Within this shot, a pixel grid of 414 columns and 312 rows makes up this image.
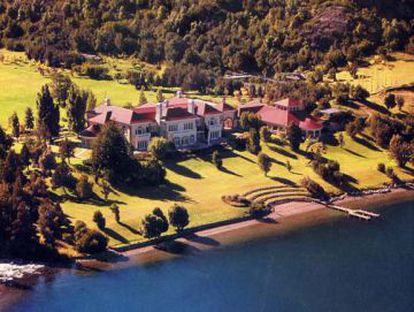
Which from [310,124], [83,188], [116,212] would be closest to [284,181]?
[310,124]

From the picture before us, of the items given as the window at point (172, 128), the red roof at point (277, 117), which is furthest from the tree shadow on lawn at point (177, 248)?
the red roof at point (277, 117)

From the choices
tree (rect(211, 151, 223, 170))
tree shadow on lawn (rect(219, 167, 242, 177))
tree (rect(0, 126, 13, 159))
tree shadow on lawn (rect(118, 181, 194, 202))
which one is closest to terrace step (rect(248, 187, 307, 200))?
tree shadow on lawn (rect(219, 167, 242, 177))

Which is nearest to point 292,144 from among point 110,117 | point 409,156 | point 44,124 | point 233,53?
point 409,156

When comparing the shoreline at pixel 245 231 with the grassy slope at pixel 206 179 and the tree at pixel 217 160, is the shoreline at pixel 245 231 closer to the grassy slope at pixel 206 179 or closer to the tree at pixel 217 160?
the grassy slope at pixel 206 179

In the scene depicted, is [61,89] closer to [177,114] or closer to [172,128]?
[177,114]

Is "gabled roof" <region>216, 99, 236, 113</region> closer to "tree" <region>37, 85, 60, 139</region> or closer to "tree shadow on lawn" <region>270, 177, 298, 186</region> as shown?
"tree shadow on lawn" <region>270, 177, 298, 186</region>

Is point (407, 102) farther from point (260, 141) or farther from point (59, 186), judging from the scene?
point (59, 186)
